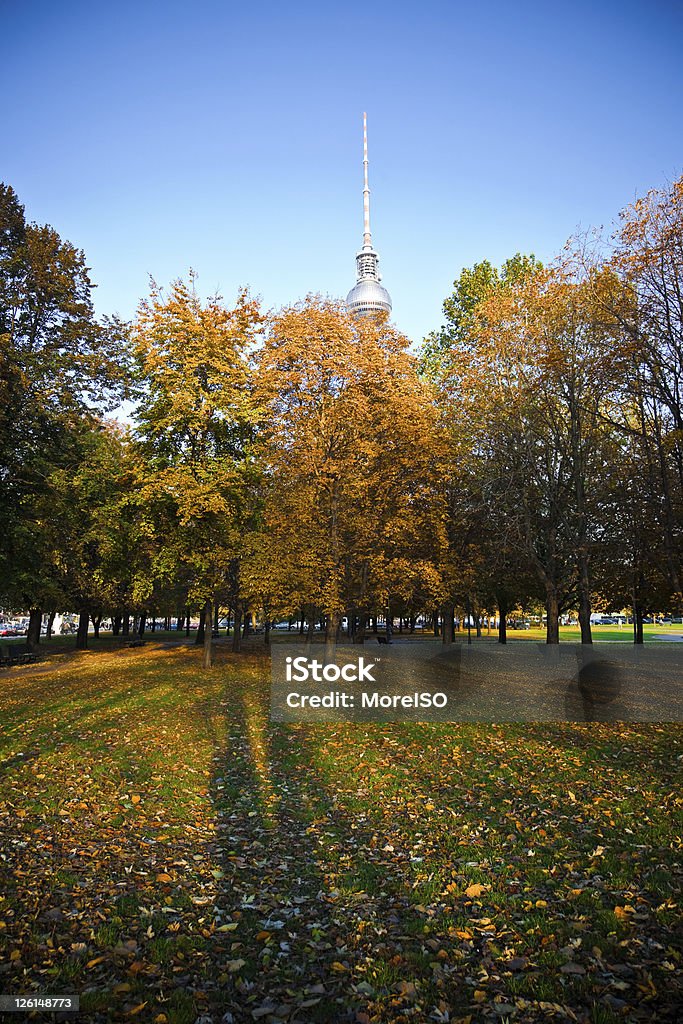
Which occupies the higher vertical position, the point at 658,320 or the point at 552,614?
the point at 658,320

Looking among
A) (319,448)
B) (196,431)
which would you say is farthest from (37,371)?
(319,448)

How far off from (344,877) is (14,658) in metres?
26.3

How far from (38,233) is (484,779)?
24.3 m

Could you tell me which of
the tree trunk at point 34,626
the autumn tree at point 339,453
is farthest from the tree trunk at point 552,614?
the tree trunk at point 34,626

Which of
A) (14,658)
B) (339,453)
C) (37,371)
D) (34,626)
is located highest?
(37,371)

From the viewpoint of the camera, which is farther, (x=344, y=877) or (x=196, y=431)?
(x=196, y=431)

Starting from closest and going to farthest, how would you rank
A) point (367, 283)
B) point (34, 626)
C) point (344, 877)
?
point (344, 877) → point (34, 626) → point (367, 283)

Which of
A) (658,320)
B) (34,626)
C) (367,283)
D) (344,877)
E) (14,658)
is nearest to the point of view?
(344,877)

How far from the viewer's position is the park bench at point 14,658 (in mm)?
26906

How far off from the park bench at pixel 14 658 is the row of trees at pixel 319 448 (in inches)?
192

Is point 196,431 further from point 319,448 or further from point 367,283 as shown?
point 367,283

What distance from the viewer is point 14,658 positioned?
2767cm

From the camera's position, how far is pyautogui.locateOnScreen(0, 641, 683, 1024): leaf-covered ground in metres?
4.53

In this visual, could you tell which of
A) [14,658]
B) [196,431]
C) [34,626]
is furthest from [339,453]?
[34,626]
